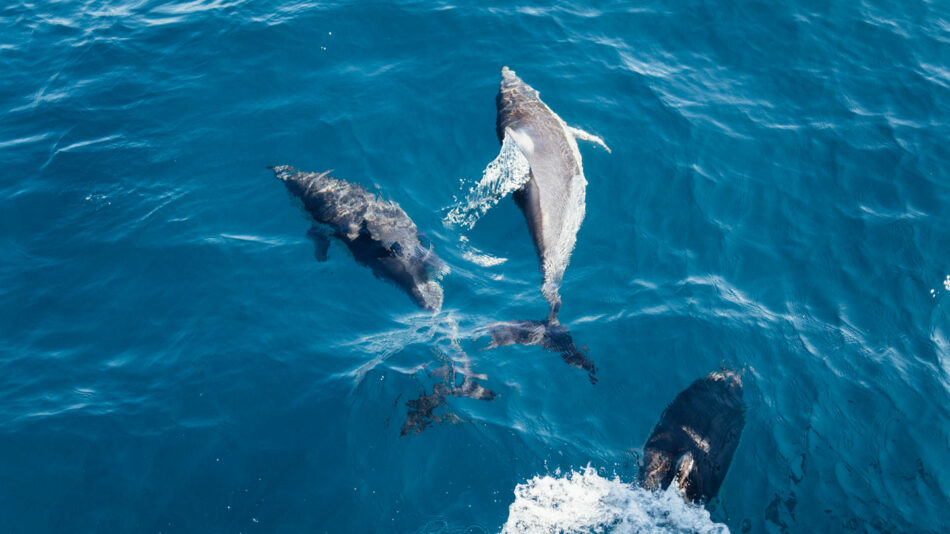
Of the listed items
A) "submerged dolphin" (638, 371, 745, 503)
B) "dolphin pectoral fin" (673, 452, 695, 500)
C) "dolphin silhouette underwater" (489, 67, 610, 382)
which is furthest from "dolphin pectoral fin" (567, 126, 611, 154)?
"dolphin pectoral fin" (673, 452, 695, 500)

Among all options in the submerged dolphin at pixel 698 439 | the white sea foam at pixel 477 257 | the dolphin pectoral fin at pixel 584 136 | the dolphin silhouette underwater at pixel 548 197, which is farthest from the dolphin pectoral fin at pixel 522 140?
the submerged dolphin at pixel 698 439

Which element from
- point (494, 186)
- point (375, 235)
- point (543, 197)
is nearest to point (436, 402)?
point (375, 235)

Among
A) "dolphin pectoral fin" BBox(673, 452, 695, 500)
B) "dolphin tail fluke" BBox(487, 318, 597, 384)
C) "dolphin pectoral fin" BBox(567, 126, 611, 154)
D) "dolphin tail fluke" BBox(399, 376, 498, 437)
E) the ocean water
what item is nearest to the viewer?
"dolphin pectoral fin" BBox(673, 452, 695, 500)

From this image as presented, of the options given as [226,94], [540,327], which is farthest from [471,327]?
[226,94]

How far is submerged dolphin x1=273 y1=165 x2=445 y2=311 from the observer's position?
1323 centimetres

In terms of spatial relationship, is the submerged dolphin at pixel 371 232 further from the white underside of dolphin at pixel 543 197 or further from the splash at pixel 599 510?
the splash at pixel 599 510

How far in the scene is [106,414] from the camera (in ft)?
38.0

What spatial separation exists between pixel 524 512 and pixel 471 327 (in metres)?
3.73

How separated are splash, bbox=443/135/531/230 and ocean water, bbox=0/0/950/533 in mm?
266

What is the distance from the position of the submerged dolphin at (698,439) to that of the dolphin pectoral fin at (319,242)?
23.8ft

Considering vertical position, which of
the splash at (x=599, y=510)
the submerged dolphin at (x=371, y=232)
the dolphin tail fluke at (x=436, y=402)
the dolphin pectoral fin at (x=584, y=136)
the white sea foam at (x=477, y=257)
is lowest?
the splash at (x=599, y=510)

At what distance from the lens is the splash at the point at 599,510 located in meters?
9.91

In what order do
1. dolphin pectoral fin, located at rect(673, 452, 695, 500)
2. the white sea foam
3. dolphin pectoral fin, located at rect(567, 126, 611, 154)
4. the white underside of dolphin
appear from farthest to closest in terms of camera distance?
dolphin pectoral fin, located at rect(567, 126, 611, 154) < the white sea foam < the white underside of dolphin < dolphin pectoral fin, located at rect(673, 452, 695, 500)

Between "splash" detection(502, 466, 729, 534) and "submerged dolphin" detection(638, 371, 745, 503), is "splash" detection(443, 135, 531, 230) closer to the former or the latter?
"submerged dolphin" detection(638, 371, 745, 503)
